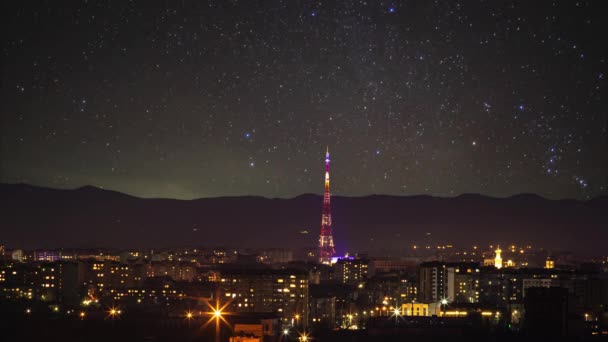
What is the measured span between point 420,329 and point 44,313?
10997 millimetres

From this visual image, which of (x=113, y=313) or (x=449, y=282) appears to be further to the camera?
(x=449, y=282)

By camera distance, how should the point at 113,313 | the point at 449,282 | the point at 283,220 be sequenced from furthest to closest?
the point at 283,220
the point at 449,282
the point at 113,313

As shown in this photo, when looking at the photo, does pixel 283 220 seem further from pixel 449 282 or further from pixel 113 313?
pixel 113 313

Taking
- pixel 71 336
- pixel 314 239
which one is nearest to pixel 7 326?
pixel 71 336

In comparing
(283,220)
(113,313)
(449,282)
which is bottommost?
(113,313)

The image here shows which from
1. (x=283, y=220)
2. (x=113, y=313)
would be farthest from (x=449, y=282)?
(x=283, y=220)

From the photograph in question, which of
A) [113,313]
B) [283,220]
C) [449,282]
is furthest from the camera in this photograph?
[283,220]

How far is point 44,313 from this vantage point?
2461 cm

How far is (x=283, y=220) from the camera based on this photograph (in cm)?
9762

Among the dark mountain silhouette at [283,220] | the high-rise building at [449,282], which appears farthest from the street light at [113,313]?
the dark mountain silhouette at [283,220]

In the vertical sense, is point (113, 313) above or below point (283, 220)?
below

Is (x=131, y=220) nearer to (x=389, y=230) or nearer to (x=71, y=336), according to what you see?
(x=389, y=230)

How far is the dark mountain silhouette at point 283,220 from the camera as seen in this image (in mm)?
85938

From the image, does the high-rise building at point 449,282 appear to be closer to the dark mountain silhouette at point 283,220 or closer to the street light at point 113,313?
the street light at point 113,313
